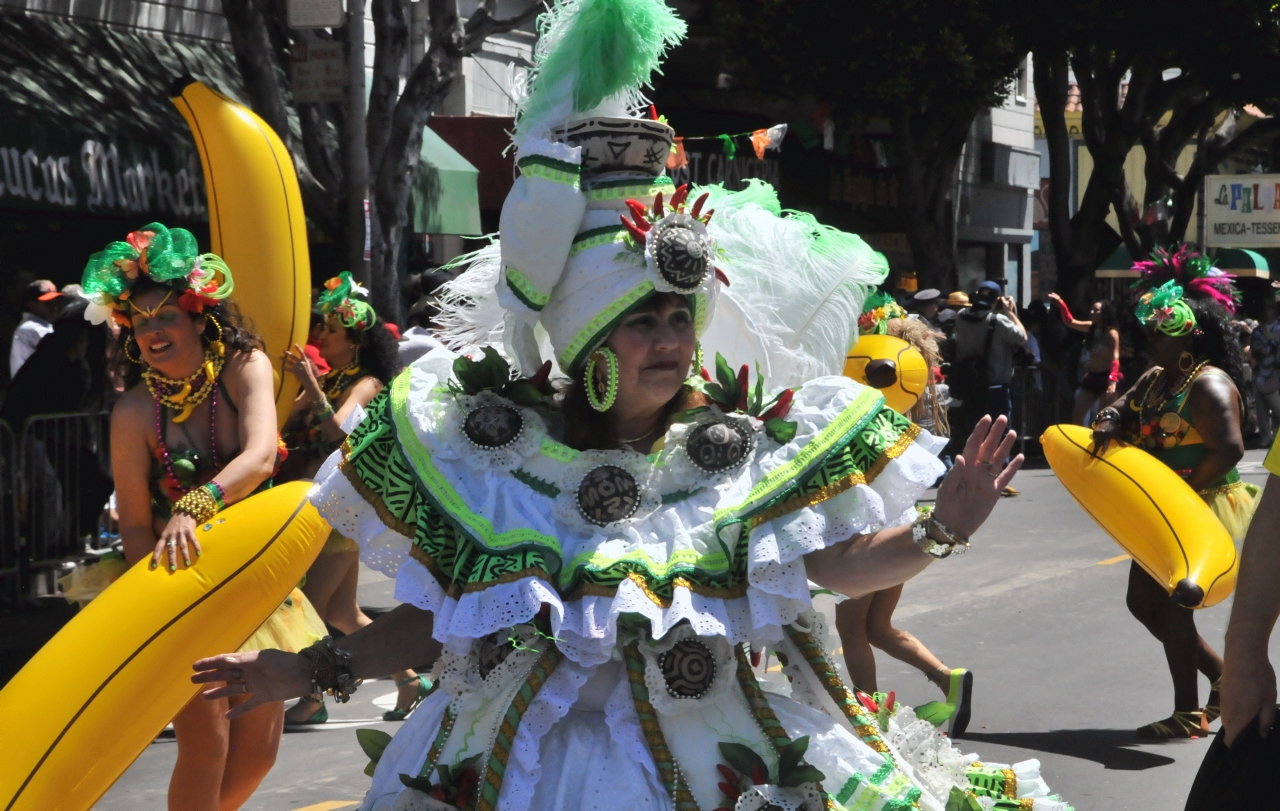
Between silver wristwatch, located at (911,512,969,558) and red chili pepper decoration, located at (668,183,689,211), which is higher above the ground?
red chili pepper decoration, located at (668,183,689,211)

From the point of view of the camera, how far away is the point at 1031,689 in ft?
22.8

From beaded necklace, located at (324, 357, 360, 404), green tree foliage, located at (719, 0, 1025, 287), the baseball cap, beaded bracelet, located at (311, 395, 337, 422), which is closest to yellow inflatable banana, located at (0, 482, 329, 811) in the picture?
beaded bracelet, located at (311, 395, 337, 422)

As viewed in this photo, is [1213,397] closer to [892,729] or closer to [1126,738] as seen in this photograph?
[1126,738]

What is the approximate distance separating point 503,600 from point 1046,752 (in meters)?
3.94

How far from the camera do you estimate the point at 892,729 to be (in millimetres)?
2980

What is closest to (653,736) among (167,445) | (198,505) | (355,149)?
(198,505)

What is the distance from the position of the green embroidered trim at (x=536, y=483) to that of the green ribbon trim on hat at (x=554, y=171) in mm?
555

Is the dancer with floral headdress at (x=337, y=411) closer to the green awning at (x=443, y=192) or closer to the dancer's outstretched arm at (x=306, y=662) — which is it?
the dancer's outstretched arm at (x=306, y=662)

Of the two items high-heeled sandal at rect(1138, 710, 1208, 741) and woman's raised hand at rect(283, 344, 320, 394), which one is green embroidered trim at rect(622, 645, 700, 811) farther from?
high-heeled sandal at rect(1138, 710, 1208, 741)

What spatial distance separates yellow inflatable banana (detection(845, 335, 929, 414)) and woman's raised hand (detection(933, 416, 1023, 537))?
3985mm

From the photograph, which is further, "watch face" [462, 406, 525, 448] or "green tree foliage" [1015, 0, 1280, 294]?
"green tree foliage" [1015, 0, 1280, 294]

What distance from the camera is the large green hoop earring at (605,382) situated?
2887mm

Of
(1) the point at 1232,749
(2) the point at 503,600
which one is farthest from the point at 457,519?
(1) the point at 1232,749

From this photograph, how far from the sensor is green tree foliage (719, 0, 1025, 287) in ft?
62.1
